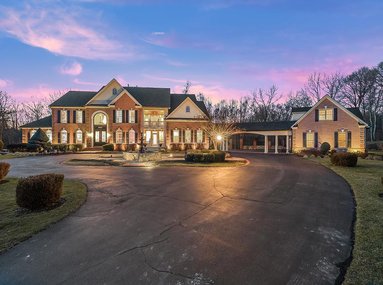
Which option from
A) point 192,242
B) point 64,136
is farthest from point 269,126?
point 64,136

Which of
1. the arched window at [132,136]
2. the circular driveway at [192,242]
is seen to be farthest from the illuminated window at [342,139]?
the arched window at [132,136]

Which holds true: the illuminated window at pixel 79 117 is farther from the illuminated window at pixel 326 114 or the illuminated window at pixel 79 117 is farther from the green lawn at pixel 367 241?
the green lawn at pixel 367 241

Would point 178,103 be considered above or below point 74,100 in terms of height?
below

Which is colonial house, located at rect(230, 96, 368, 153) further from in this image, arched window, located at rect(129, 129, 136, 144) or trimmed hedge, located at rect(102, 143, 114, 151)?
trimmed hedge, located at rect(102, 143, 114, 151)

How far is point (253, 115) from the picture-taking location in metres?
61.5

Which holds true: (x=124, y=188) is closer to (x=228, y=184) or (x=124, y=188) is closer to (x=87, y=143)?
(x=228, y=184)

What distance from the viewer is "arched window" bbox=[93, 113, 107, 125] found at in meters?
37.1

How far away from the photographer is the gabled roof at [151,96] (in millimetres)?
38109

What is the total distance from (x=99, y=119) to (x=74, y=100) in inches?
246

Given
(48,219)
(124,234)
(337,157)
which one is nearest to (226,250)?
(124,234)

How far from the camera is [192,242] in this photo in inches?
190

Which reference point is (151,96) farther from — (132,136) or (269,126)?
(269,126)

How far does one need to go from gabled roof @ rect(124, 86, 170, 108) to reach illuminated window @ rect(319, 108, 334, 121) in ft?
73.6

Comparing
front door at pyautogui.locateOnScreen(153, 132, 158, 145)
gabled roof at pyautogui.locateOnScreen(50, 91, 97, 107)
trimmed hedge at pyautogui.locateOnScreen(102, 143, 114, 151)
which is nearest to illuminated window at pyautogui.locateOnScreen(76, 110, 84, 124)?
gabled roof at pyautogui.locateOnScreen(50, 91, 97, 107)
